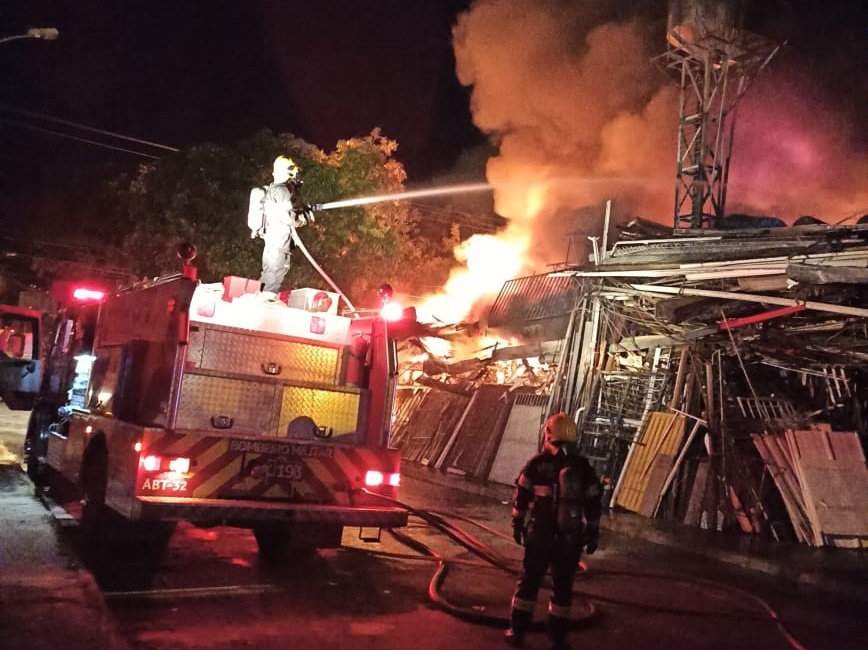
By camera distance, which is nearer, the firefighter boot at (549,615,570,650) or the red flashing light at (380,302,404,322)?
the firefighter boot at (549,615,570,650)

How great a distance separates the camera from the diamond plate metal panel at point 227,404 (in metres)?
5.99

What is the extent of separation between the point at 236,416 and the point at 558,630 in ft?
→ 10.2

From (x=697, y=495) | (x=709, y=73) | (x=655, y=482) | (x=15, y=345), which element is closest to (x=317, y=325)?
(x=655, y=482)

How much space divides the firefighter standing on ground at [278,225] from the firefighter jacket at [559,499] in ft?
12.6

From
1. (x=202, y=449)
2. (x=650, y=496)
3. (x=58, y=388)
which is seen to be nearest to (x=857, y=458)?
(x=650, y=496)

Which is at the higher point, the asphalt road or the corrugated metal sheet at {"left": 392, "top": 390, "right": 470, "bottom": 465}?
the corrugated metal sheet at {"left": 392, "top": 390, "right": 470, "bottom": 465}

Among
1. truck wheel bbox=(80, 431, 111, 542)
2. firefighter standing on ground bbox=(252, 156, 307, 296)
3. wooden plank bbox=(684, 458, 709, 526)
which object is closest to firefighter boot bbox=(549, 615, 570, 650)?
truck wheel bbox=(80, 431, 111, 542)

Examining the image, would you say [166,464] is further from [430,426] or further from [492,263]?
[492,263]

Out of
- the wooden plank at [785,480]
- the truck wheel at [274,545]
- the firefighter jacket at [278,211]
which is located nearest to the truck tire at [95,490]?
the truck wheel at [274,545]

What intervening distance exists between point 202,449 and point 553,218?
1611 centimetres

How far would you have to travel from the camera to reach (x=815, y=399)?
11.4m

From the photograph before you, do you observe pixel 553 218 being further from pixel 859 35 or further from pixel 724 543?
pixel 724 543

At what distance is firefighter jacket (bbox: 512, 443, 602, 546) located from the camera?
4805mm

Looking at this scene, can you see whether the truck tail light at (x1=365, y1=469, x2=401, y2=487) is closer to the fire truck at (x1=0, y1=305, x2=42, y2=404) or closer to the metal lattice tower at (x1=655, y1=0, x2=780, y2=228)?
the fire truck at (x1=0, y1=305, x2=42, y2=404)
